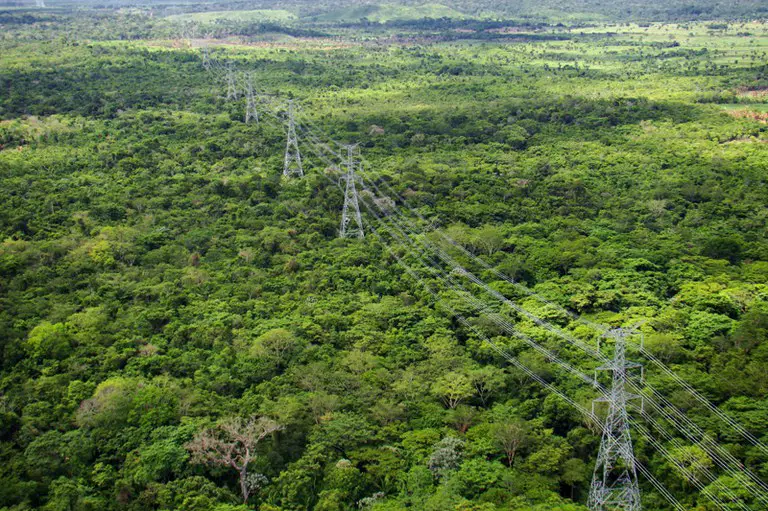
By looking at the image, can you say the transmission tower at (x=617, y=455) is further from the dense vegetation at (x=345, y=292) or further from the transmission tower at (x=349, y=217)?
the transmission tower at (x=349, y=217)

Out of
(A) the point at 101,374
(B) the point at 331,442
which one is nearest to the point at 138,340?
(A) the point at 101,374

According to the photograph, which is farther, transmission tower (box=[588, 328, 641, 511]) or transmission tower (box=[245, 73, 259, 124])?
transmission tower (box=[245, 73, 259, 124])

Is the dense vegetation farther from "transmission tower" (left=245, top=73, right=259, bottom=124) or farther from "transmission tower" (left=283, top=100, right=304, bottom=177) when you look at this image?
"transmission tower" (left=245, top=73, right=259, bottom=124)

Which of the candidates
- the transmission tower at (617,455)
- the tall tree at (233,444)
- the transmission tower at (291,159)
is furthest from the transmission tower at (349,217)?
the transmission tower at (617,455)

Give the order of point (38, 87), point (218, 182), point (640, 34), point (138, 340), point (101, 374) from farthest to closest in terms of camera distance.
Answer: point (640, 34)
point (38, 87)
point (218, 182)
point (138, 340)
point (101, 374)

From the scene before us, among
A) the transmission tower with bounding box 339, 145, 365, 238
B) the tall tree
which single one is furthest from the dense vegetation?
the transmission tower with bounding box 339, 145, 365, 238

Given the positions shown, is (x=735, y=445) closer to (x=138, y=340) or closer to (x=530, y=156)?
(x=138, y=340)
